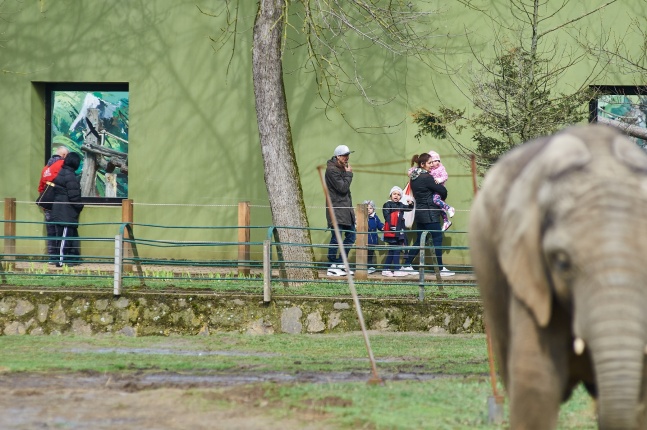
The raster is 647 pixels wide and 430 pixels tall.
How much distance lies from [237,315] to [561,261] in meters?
11.7

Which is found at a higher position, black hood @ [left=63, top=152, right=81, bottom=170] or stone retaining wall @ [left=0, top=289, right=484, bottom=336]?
black hood @ [left=63, top=152, right=81, bottom=170]

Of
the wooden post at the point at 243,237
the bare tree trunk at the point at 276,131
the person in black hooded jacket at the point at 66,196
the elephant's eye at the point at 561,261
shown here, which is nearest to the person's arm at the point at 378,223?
the bare tree trunk at the point at 276,131

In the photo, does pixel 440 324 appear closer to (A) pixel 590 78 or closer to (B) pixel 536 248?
(A) pixel 590 78

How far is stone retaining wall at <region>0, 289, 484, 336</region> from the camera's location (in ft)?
57.8

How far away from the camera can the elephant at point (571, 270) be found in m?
5.97

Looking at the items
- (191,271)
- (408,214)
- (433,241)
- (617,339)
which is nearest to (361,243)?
(433,241)

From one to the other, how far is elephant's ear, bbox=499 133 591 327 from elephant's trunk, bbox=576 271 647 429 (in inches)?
16.8

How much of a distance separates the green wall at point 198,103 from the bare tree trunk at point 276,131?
3.16m

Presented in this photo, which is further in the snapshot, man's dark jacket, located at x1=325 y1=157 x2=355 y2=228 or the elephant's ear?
man's dark jacket, located at x1=325 y1=157 x2=355 y2=228

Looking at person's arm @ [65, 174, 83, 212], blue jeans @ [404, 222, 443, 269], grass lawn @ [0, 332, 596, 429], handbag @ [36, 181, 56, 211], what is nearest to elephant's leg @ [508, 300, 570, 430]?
grass lawn @ [0, 332, 596, 429]

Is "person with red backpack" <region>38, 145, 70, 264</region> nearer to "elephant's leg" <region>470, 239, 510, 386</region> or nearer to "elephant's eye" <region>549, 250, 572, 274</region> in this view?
"elephant's leg" <region>470, 239, 510, 386</region>

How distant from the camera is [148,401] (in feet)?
35.4

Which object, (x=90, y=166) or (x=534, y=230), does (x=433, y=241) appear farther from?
(x=534, y=230)

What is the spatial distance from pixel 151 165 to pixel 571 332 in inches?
780
